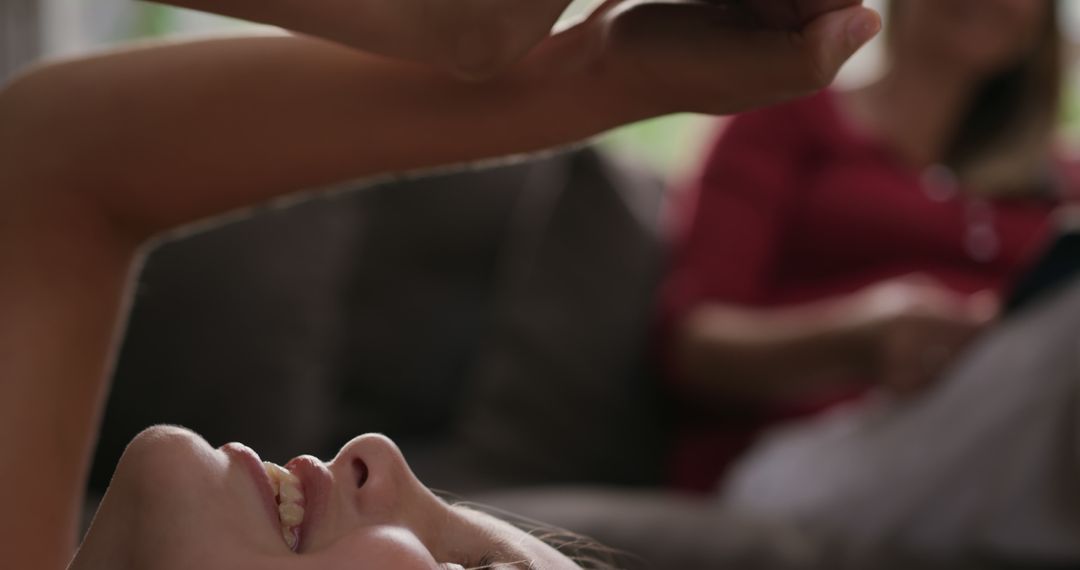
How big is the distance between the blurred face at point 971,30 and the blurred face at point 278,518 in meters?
1.46

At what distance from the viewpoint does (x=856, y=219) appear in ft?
5.75

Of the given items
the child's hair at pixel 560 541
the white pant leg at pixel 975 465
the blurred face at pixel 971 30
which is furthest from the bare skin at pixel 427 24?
the blurred face at pixel 971 30

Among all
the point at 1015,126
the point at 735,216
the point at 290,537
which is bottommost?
the point at 290,537

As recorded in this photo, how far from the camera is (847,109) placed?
1858 mm

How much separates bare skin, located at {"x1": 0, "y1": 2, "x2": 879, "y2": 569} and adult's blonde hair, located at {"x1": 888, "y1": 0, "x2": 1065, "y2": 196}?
141 cm

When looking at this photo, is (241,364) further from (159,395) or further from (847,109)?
(847,109)

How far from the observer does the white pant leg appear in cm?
108

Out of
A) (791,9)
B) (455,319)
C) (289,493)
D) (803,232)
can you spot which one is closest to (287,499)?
(289,493)

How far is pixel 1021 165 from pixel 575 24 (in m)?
1.45

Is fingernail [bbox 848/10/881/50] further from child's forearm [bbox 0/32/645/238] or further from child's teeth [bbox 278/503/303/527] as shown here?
child's teeth [bbox 278/503/303/527]

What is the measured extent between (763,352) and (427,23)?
1.16m

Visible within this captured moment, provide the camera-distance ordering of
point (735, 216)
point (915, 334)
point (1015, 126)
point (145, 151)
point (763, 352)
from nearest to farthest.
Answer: point (145, 151), point (915, 334), point (763, 352), point (735, 216), point (1015, 126)

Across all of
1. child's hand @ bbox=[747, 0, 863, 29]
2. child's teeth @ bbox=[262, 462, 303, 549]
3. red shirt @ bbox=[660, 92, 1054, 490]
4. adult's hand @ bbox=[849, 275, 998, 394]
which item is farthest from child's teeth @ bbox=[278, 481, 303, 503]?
red shirt @ bbox=[660, 92, 1054, 490]

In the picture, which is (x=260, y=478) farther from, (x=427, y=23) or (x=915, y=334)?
(x=915, y=334)
